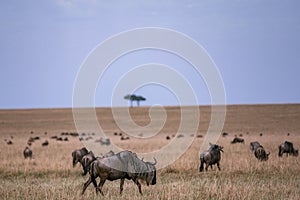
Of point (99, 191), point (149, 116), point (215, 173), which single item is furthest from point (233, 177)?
point (149, 116)

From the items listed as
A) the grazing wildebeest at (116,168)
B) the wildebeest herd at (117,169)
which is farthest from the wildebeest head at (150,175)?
the grazing wildebeest at (116,168)

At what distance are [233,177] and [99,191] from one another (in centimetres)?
590

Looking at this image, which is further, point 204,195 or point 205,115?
point 205,115

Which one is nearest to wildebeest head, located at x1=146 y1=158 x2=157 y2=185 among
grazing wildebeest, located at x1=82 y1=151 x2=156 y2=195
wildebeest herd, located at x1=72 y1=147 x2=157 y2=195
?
wildebeest herd, located at x1=72 y1=147 x2=157 y2=195

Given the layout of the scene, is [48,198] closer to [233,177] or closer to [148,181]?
[148,181]

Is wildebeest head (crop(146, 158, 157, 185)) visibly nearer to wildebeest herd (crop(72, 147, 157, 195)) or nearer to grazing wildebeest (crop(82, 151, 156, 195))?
wildebeest herd (crop(72, 147, 157, 195))

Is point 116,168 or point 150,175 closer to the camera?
point 116,168

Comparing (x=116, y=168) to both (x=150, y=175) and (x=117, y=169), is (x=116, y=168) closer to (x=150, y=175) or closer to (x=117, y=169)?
(x=117, y=169)

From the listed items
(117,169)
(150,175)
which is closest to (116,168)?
(117,169)

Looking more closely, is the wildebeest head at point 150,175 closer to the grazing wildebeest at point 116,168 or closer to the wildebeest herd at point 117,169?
the wildebeest herd at point 117,169

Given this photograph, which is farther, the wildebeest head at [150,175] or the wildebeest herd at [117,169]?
the wildebeest head at [150,175]

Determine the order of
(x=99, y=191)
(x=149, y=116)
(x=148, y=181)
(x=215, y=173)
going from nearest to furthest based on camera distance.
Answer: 1. (x=99, y=191)
2. (x=148, y=181)
3. (x=215, y=173)
4. (x=149, y=116)

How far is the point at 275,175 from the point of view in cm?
1730

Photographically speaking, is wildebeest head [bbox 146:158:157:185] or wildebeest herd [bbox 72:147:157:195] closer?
wildebeest herd [bbox 72:147:157:195]
